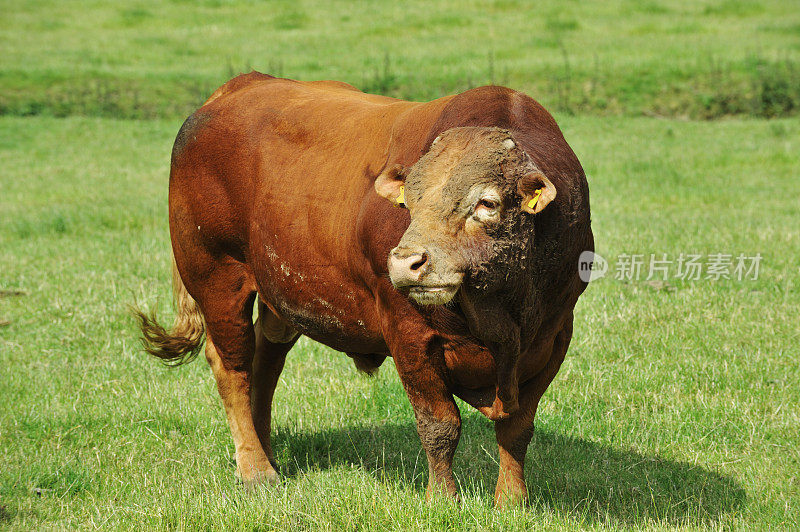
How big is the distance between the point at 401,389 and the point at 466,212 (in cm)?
326

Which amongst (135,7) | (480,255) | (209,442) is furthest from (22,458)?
(135,7)

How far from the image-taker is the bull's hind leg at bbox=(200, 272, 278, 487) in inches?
205

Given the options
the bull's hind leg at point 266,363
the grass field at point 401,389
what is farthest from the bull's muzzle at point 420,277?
the bull's hind leg at point 266,363

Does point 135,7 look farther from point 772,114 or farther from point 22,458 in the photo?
point 22,458

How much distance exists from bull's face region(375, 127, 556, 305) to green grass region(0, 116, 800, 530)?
4.09 feet

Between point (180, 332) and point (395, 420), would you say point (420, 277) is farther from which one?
point (180, 332)

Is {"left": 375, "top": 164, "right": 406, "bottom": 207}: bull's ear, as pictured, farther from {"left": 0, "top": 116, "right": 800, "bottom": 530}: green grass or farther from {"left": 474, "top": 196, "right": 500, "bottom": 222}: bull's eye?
{"left": 0, "top": 116, "right": 800, "bottom": 530}: green grass

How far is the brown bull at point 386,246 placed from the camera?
322 cm

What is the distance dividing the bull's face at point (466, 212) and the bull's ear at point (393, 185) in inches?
4.3

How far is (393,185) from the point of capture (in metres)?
3.45

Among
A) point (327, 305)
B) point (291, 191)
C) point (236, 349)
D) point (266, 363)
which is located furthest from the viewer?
point (266, 363)

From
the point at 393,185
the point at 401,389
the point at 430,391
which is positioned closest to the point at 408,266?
the point at 393,185

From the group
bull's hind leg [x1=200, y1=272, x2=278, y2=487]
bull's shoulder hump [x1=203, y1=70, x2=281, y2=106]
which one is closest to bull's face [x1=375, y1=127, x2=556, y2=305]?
bull's hind leg [x1=200, y1=272, x2=278, y2=487]

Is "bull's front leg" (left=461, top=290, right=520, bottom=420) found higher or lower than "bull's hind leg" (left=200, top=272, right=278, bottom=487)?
higher
